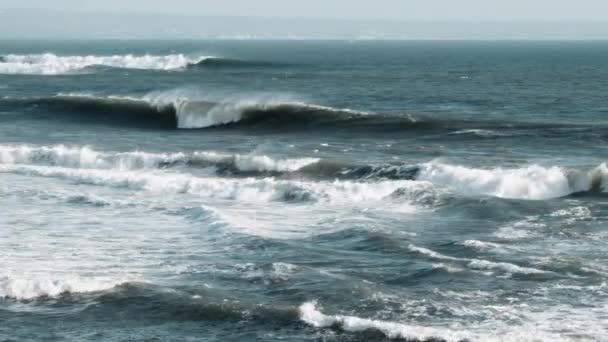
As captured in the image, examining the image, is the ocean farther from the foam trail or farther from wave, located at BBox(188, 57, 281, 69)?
wave, located at BBox(188, 57, 281, 69)

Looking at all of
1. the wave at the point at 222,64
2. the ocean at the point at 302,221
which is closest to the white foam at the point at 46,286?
the ocean at the point at 302,221

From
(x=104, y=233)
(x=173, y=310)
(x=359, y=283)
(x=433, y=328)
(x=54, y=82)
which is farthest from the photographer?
(x=54, y=82)

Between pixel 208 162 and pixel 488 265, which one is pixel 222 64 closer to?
pixel 208 162

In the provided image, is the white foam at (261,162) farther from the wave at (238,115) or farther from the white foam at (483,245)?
the white foam at (483,245)

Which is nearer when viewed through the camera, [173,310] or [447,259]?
[173,310]

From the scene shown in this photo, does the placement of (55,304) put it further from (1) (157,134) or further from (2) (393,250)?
(1) (157,134)

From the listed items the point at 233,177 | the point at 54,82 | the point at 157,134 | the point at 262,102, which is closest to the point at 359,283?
the point at 233,177

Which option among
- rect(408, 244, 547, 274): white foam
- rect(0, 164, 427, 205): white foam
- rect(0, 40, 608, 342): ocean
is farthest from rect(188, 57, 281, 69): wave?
rect(408, 244, 547, 274): white foam
